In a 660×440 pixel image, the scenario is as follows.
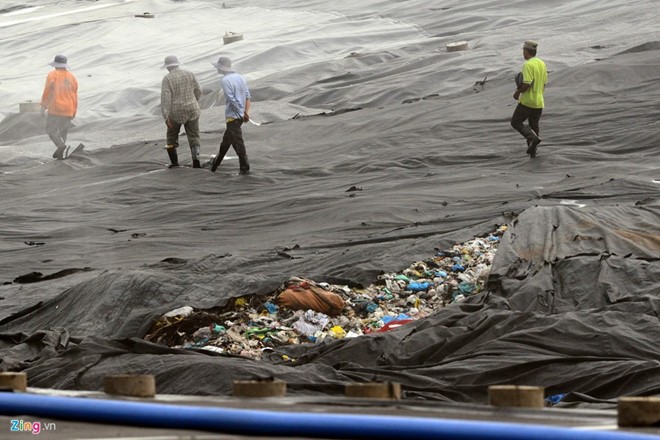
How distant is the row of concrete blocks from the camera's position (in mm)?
3941

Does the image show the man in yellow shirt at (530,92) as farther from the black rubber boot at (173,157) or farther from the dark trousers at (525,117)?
the black rubber boot at (173,157)

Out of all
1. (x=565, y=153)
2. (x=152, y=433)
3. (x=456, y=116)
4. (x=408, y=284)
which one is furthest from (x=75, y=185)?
(x=152, y=433)

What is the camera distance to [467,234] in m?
10.3

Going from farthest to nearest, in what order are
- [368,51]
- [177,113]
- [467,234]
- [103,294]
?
[368,51] < [177,113] < [467,234] < [103,294]

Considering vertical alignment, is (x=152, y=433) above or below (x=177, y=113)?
above

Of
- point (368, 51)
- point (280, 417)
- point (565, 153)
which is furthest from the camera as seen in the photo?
point (368, 51)

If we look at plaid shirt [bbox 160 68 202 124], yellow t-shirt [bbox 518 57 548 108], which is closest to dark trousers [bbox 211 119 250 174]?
plaid shirt [bbox 160 68 202 124]

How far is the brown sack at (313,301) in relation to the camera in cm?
852

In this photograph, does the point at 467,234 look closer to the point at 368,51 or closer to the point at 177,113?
the point at 177,113

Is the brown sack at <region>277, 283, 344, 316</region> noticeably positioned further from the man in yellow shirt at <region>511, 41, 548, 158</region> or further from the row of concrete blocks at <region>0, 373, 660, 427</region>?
the man in yellow shirt at <region>511, 41, 548, 158</region>

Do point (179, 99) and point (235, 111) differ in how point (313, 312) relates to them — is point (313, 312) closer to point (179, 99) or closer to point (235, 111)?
point (235, 111)

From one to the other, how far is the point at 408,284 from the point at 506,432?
568 centimetres

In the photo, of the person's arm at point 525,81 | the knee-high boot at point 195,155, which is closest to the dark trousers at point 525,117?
the person's arm at point 525,81

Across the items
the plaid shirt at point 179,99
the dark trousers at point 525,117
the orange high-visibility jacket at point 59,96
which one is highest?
the plaid shirt at point 179,99
